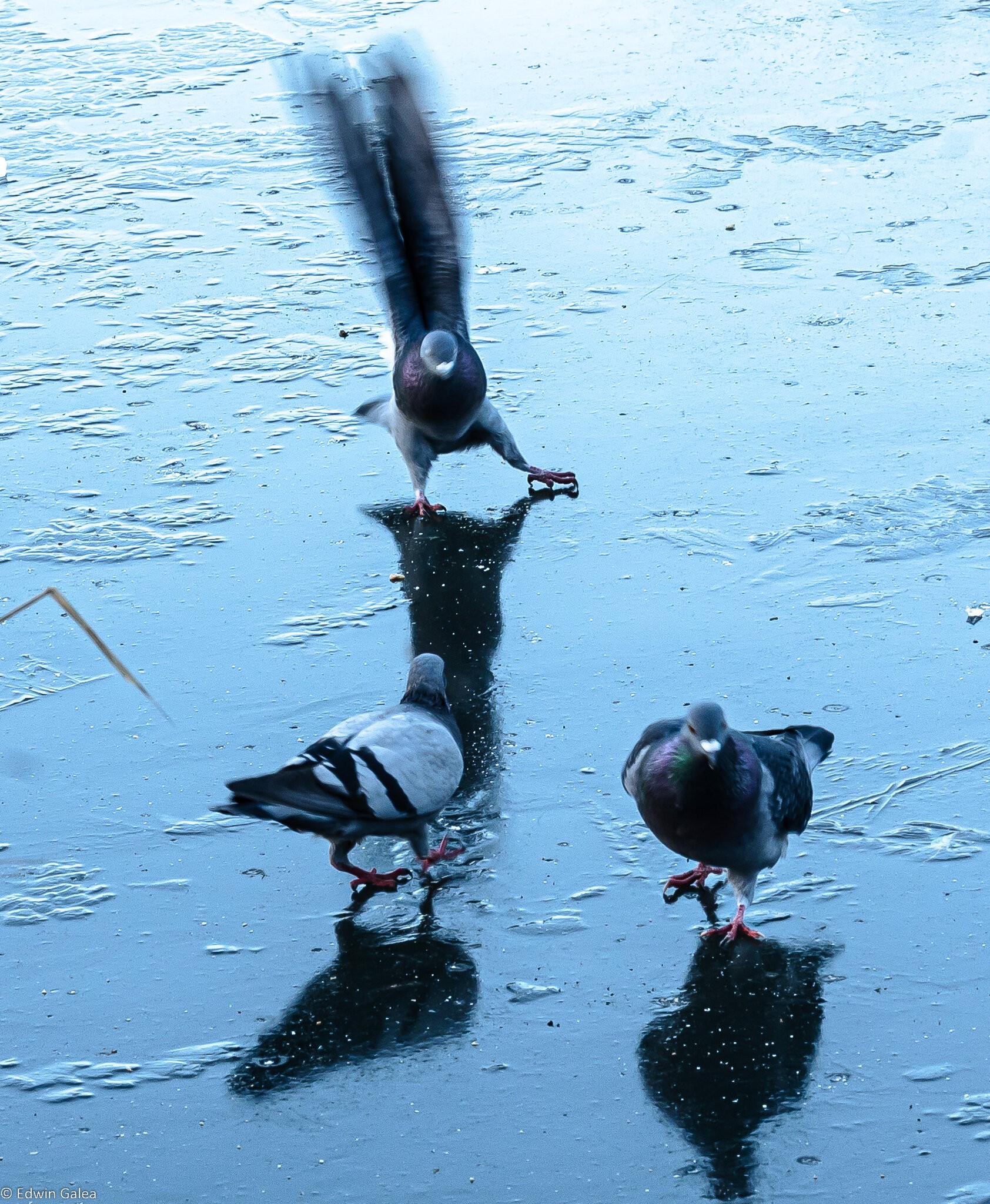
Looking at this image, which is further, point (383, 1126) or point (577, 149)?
point (577, 149)

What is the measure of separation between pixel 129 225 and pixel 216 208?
20.1 inches

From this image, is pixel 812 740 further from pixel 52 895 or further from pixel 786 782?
pixel 52 895

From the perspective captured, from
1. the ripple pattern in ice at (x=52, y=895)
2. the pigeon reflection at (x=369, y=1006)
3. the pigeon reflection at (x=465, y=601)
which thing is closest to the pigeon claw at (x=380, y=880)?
the pigeon reflection at (x=369, y=1006)

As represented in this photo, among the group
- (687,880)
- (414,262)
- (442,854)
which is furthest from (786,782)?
(414,262)

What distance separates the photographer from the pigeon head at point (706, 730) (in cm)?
336

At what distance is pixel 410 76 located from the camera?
579 centimetres

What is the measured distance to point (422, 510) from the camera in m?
5.89

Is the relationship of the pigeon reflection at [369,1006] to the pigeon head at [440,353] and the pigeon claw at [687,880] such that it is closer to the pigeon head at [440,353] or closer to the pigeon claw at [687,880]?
the pigeon claw at [687,880]

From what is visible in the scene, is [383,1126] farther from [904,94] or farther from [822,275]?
[904,94]

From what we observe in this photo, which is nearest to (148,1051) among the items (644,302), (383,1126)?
(383,1126)

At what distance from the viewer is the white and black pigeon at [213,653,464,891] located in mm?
3533

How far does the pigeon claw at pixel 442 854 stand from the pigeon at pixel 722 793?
54cm

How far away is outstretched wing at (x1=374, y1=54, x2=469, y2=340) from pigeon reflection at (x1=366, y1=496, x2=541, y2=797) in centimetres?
103

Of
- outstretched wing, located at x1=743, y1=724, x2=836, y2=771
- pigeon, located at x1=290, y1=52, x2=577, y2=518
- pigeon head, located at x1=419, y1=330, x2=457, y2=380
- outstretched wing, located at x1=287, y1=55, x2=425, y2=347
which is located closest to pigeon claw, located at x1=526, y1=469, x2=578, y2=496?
pigeon, located at x1=290, y1=52, x2=577, y2=518
